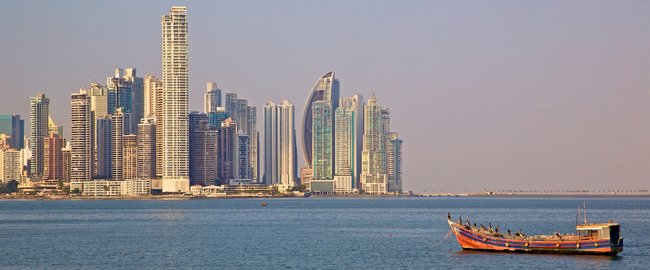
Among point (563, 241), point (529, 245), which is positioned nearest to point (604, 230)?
point (563, 241)

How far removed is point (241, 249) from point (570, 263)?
34.2m

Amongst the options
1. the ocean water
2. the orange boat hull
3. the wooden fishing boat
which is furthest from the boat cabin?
the ocean water

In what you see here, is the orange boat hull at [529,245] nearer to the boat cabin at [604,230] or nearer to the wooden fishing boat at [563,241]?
the wooden fishing boat at [563,241]

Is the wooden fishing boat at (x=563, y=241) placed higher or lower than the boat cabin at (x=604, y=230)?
lower

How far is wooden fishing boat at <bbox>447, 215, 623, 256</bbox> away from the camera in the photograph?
93.5 meters

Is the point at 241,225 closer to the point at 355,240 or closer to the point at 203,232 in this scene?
the point at 203,232

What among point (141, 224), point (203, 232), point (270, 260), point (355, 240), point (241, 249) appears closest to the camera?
point (270, 260)

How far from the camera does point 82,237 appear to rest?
12938cm

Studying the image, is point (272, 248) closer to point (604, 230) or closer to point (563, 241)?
point (563, 241)

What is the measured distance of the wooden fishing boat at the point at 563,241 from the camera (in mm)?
93500

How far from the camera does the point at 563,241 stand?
95.1m

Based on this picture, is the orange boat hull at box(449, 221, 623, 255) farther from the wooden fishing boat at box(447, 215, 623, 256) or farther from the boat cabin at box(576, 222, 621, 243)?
the boat cabin at box(576, 222, 621, 243)

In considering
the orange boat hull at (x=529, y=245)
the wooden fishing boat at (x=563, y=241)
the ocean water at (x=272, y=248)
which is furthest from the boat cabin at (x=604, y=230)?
the ocean water at (x=272, y=248)

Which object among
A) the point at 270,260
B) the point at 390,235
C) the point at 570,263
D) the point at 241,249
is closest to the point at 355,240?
the point at 390,235
